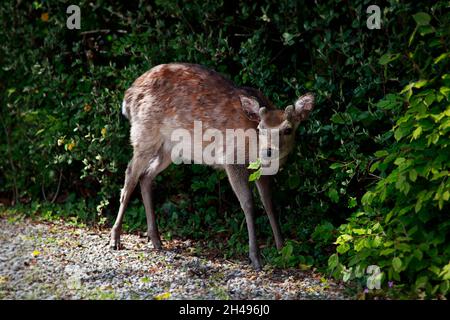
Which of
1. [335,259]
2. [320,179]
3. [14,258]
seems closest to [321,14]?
[320,179]

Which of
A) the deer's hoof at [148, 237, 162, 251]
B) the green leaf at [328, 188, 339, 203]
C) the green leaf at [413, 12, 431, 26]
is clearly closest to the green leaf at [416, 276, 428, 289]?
the green leaf at [328, 188, 339, 203]

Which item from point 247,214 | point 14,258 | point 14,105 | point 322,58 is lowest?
point 14,258

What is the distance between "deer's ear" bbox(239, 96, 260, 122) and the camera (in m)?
6.18

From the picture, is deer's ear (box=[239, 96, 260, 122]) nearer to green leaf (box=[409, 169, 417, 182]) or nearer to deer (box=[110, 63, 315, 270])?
deer (box=[110, 63, 315, 270])

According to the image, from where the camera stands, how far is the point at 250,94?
6414 millimetres

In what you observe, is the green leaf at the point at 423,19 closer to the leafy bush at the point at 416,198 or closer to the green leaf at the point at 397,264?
the leafy bush at the point at 416,198

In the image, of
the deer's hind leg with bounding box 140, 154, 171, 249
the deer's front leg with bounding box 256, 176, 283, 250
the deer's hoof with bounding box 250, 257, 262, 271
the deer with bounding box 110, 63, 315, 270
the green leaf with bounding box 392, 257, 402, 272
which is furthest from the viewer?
the deer's hind leg with bounding box 140, 154, 171, 249

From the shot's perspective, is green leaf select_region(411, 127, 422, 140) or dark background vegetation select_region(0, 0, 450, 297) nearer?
green leaf select_region(411, 127, 422, 140)

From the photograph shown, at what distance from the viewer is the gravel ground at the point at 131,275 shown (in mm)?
5398

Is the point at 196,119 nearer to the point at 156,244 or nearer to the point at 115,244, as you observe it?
the point at 156,244

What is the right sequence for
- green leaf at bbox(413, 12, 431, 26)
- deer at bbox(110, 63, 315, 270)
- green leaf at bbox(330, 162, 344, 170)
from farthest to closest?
deer at bbox(110, 63, 315, 270) → green leaf at bbox(330, 162, 344, 170) → green leaf at bbox(413, 12, 431, 26)

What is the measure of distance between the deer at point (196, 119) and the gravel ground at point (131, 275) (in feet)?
0.82
